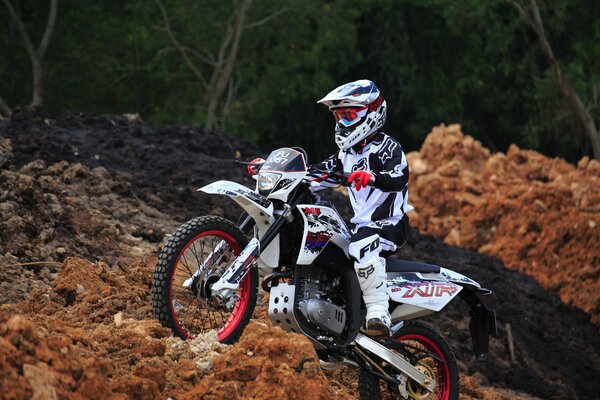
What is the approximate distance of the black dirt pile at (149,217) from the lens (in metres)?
11.8

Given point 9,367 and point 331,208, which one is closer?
point 9,367

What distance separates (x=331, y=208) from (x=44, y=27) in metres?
30.6

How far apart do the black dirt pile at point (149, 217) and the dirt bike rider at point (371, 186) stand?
2.00 m

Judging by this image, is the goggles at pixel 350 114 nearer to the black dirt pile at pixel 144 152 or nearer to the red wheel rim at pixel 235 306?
the red wheel rim at pixel 235 306

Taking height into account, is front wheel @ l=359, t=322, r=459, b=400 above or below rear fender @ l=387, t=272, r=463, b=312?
below

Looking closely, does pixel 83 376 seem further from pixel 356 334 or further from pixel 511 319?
pixel 511 319

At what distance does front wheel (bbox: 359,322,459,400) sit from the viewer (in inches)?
339

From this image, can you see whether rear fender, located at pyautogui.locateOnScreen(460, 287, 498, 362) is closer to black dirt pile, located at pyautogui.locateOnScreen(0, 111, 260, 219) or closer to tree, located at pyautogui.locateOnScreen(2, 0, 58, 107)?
black dirt pile, located at pyautogui.locateOnScreen(0, 111, 260, 219)

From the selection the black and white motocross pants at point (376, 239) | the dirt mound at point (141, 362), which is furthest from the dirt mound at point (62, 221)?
the black and white motocross pants at point (376, 239)


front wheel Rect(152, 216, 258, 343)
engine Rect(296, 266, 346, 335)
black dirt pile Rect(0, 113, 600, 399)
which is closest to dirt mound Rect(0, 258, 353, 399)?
front wheel Rect(152, 216, 258, 343)

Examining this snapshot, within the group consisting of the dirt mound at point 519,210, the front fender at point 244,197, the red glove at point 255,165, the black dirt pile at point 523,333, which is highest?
the red glove at point 255,165

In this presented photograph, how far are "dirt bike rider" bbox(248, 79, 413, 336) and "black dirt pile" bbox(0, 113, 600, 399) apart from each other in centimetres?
200

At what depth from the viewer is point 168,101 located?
38.1 m

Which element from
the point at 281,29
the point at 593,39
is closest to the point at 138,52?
the point at 281,29
